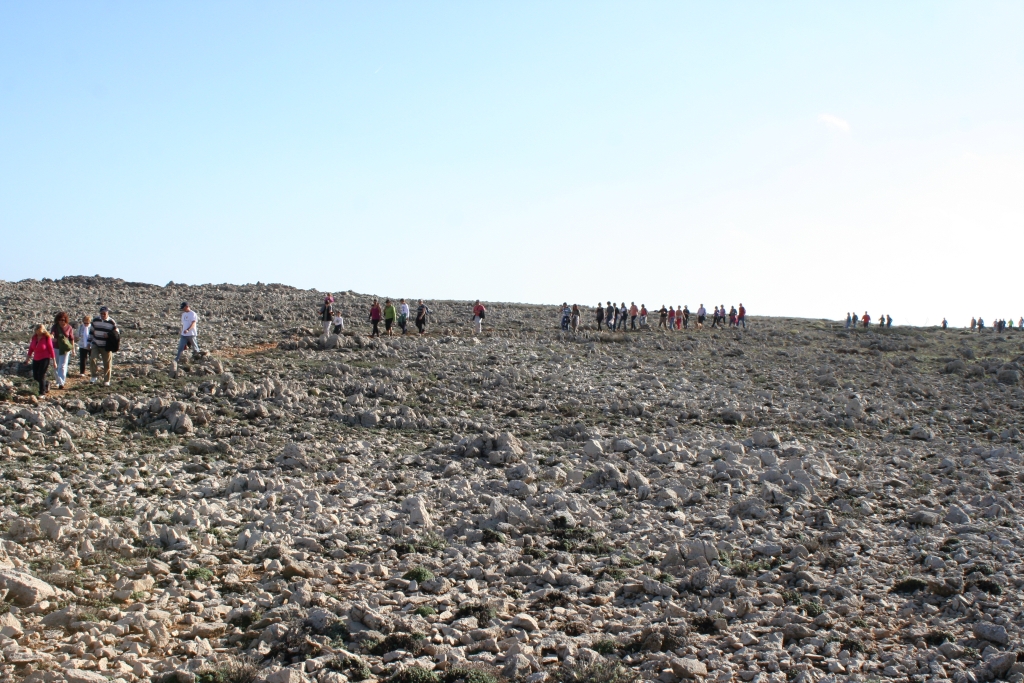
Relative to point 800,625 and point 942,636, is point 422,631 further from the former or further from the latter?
point 942,636

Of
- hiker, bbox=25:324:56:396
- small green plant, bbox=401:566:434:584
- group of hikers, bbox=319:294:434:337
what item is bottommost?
small green plant, bbox=401:566:434:584

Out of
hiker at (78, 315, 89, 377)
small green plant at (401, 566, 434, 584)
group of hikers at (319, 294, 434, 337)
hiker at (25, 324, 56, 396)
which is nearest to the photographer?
small green plant at (401, 566, 434, 584)

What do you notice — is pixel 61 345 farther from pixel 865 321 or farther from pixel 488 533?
pixel 865 321

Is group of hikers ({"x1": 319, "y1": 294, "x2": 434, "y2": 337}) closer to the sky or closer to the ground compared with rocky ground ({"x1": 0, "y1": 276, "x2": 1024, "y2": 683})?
closer to the sky

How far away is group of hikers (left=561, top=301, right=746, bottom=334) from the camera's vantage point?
43.4 m

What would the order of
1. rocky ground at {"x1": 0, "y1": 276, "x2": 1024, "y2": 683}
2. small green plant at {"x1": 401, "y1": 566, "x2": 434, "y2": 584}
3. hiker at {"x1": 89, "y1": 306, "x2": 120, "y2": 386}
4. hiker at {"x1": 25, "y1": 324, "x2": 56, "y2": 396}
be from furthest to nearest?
hiker at {"x1": 89, "y1": 306, "x2": 120, "y2": 386} → hiker at {"x1": 25, "y1": 324, "x2": 56, "y2": 396} → small green plant at {"x1": 401, "y1": 566, "x2": 434, "y2": 584} → rocky ground at {"x1": 0, "y1": 276, "x2": 1024, "y2": 683}

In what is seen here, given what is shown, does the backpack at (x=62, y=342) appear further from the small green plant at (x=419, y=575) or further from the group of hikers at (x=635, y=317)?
the group of hikers at (x=635, y=317)

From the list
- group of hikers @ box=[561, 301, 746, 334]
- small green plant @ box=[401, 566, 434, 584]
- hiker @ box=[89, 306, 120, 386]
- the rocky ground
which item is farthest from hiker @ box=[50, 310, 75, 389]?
group of hikers @ box=[561, 301, 746, 334]

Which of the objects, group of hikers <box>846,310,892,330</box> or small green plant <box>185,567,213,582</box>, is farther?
group of hikers <box>846,310,892,330</box>

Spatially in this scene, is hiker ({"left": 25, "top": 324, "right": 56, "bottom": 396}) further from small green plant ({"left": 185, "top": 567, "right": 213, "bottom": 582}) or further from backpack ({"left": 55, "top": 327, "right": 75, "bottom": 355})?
small green plant ({"left": 185, "top": 567, "right": 213, "bottom": 582})

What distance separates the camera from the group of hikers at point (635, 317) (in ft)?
143

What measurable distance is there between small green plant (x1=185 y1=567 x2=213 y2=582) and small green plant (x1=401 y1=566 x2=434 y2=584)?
2.17m

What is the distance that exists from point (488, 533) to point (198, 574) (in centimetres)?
373

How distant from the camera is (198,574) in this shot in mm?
8883
